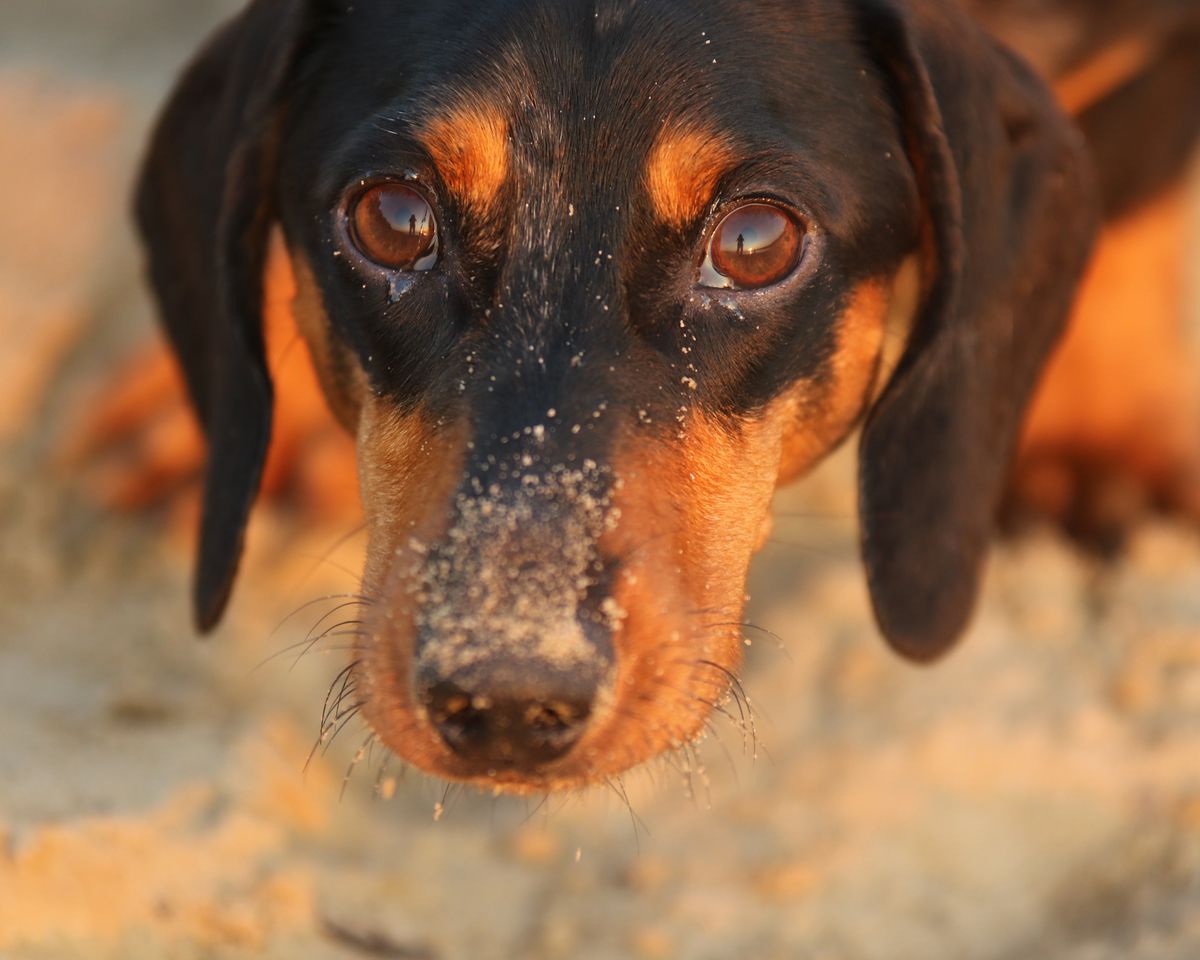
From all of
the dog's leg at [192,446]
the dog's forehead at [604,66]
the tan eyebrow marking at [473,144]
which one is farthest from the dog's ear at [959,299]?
the dog's leg at [192,446]

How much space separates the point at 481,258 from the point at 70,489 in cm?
215

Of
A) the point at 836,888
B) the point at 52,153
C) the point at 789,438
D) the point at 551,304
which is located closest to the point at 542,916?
the point at 836,888

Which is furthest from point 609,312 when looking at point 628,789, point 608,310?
point 628,789

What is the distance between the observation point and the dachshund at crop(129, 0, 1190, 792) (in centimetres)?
246

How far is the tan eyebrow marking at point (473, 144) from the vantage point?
2.71 meters

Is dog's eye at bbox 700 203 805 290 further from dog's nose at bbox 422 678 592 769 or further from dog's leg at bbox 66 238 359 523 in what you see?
dog's leg at bbox 66 238 359 523

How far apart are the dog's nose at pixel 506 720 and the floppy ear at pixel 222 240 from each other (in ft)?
3.53

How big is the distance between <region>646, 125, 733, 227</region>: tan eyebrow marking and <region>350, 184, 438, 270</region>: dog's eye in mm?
385

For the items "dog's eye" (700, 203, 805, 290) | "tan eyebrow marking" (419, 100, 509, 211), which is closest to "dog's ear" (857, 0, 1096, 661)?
"dog's eye" (700, 203, 805, 290)

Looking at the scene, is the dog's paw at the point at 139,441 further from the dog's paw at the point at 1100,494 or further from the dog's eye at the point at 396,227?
the dog's paw at the point at 1100,494

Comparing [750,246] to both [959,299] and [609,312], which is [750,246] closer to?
[609,312]

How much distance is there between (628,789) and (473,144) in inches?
62.2

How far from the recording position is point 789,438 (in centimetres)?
307

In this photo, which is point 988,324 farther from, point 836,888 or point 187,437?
point 187,437
